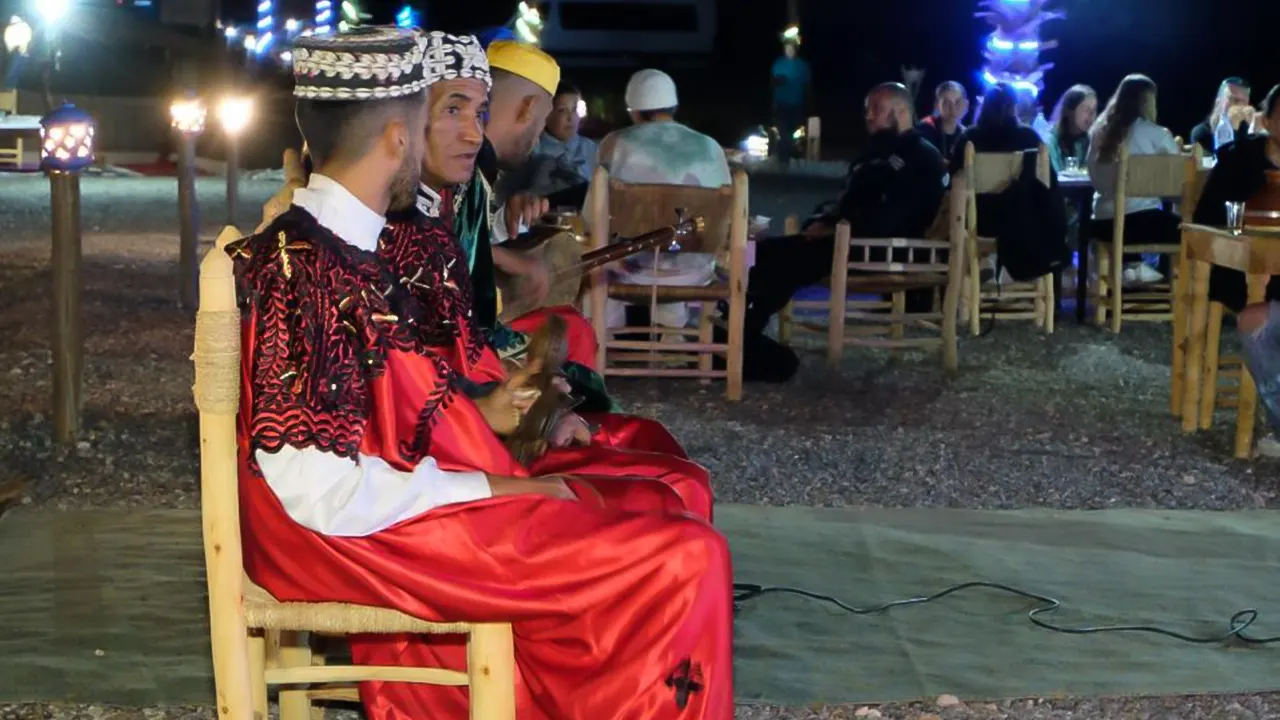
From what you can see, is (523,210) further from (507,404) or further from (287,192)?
(507,404)

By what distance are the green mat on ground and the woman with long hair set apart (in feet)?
20.6

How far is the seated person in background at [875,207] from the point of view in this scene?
7918mm

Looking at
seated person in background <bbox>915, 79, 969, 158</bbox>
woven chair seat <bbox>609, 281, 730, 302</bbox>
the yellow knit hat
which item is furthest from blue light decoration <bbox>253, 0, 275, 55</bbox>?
the yellow knit hat

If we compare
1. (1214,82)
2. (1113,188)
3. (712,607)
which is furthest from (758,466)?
(1214,82)

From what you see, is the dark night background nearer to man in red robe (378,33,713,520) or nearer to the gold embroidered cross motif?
man in red robe (378,33,713,520)

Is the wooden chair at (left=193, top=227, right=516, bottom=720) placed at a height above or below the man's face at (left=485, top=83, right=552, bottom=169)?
below

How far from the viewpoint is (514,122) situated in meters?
3.95

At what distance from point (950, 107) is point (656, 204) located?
527 cm

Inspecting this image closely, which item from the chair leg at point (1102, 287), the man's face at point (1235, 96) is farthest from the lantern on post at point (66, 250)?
the man's face at point (1235, 96)

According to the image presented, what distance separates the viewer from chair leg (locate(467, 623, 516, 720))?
8.12 feet

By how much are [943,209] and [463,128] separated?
5485mm

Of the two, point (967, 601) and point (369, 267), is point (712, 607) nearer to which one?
point (369, 267)

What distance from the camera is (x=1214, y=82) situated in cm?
2695

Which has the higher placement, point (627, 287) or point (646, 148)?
point (646, 148)
